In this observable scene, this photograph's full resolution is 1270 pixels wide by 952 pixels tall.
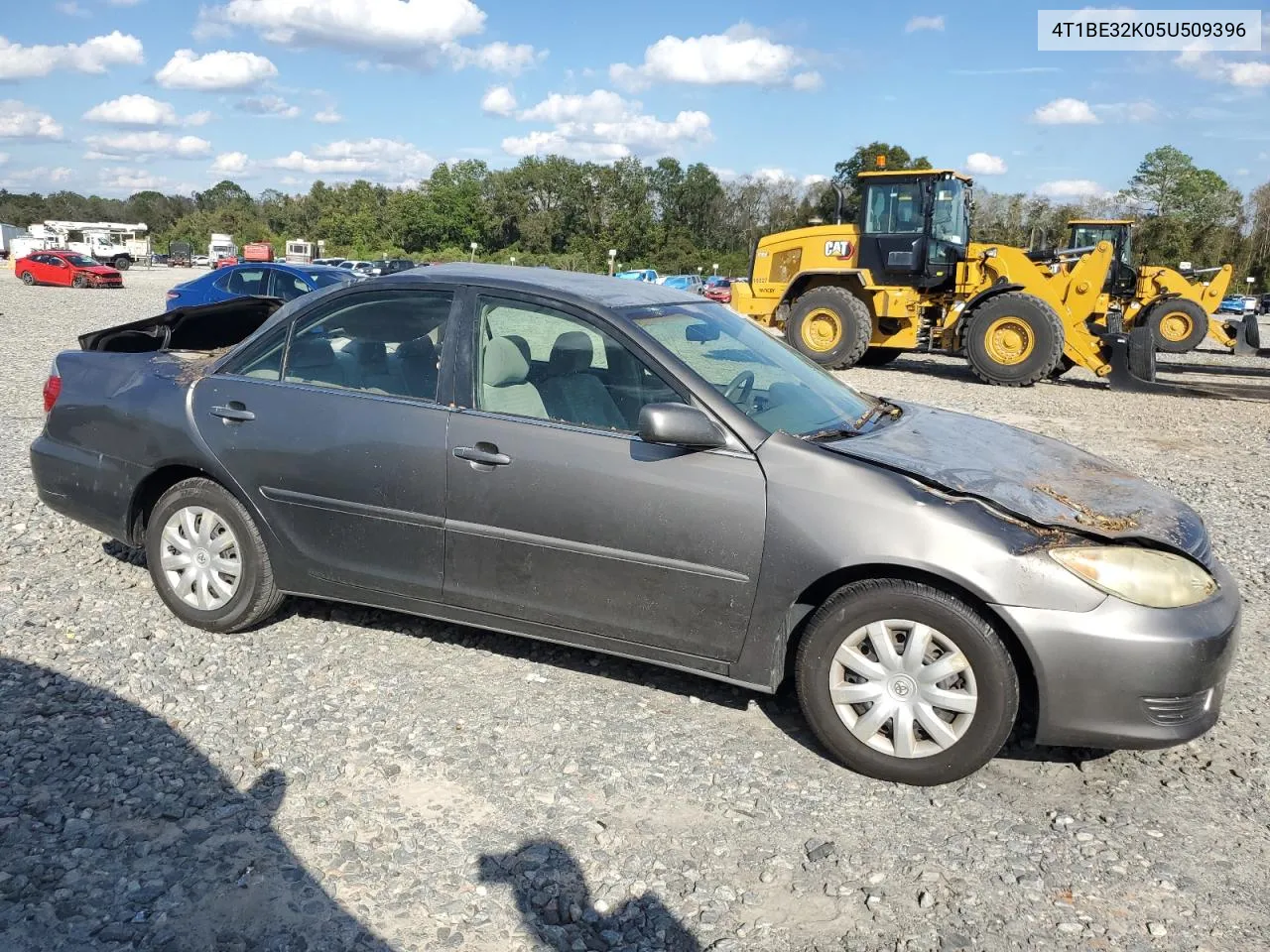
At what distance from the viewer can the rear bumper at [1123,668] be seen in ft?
10.2

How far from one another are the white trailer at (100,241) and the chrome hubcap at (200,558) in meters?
60.7

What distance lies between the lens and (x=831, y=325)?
15969mm

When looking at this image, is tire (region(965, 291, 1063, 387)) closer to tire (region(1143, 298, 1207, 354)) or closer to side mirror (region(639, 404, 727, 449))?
tire (region(1143, 298, 1207, 354))

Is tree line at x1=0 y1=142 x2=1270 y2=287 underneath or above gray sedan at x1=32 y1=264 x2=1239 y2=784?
above

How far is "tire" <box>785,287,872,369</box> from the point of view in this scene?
15683 mm

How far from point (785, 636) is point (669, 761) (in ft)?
1.95

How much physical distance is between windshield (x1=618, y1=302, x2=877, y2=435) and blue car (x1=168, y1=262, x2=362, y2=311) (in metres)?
11.0

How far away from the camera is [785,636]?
3486 millimetres

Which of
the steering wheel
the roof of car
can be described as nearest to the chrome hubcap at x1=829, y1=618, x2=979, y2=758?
the steering wheel

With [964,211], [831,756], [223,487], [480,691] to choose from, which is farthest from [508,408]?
[964,211]

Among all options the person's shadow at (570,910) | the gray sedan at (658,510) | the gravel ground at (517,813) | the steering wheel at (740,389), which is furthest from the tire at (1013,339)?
the person's shadow at (570,910)

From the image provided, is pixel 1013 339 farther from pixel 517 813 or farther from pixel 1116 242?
pixel 517 813

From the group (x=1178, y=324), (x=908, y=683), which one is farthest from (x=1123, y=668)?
(x=1178, y=324)

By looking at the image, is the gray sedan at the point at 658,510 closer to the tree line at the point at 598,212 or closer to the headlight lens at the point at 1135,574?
the headlight lens at the point at 1135,574
